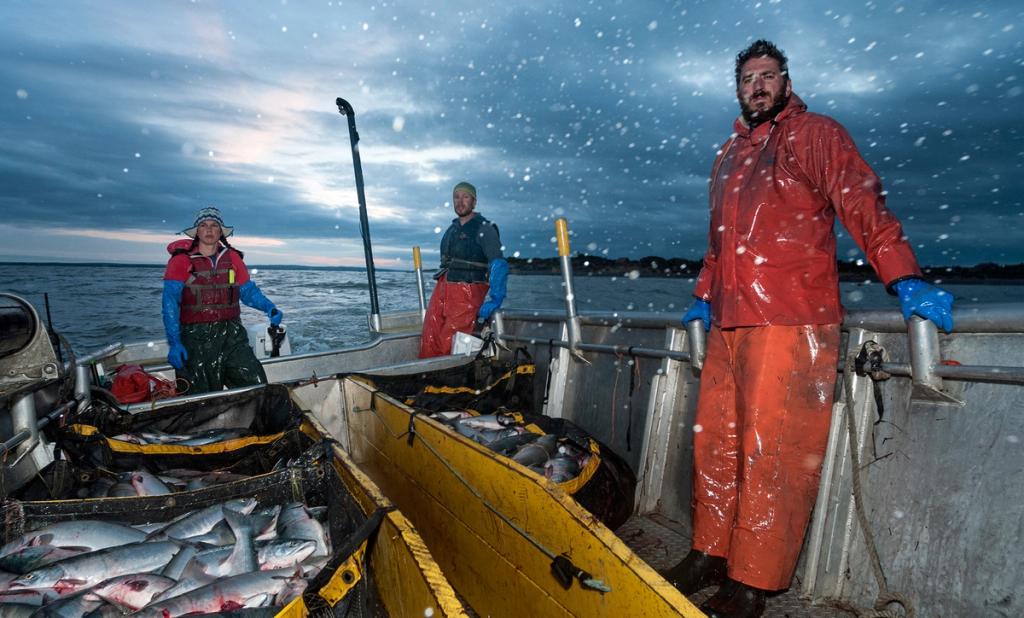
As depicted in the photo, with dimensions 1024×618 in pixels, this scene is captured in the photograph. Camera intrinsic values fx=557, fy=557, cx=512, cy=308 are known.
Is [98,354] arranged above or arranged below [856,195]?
below

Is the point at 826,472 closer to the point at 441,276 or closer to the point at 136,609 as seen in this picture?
the point at 136,609

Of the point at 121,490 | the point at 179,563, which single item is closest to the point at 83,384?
the point at 121,490

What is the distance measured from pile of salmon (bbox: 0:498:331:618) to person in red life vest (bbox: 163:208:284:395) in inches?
116

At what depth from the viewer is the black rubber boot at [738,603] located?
2.36 meters

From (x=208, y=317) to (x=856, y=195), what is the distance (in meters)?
5.26

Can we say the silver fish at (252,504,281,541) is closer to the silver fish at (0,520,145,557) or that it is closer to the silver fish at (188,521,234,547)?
the silver fish at (188,521,234,547)

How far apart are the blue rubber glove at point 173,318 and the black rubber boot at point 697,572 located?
4518 millimetres

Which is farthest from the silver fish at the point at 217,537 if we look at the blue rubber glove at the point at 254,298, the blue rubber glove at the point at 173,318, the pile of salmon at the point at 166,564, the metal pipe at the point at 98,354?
the blue rubber glove at the point at 254,298

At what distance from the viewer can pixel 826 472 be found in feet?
8.50

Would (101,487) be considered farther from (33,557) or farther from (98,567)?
(98,567)

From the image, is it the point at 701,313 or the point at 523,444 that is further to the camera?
the point at 523,444

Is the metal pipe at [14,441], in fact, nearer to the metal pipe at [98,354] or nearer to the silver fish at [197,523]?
the silver fish at [197,523]

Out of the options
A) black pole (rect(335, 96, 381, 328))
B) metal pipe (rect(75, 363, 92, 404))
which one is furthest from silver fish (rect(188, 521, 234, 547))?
black pole (rect(335, 96, 381, 328))

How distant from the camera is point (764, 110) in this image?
2.66 metres
